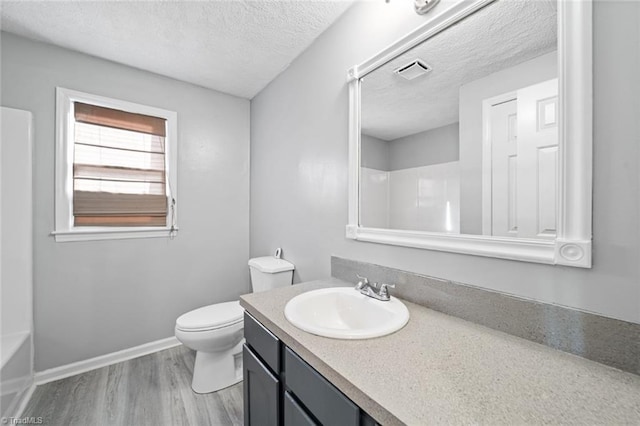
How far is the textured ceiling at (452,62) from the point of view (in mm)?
840

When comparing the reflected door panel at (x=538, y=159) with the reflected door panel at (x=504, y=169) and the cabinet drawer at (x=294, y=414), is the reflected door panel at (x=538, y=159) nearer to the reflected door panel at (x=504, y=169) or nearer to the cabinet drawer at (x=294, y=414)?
the reflected door panel at (x=504, y=169)

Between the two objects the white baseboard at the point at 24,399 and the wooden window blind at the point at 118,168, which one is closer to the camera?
the white baseboard at the point at 24,399

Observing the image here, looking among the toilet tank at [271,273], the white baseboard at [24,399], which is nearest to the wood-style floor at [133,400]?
the white baseboard at [24,399]

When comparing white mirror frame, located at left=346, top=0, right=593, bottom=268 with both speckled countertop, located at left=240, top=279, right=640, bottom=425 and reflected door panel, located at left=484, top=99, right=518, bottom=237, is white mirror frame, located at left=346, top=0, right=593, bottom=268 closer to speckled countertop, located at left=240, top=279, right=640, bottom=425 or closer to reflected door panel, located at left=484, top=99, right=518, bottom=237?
reflected door panel, located at left=484, top=99, right=518, bottom=237

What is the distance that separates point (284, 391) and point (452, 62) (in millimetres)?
1388

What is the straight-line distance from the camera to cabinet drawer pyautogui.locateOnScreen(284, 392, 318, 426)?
0.77 m

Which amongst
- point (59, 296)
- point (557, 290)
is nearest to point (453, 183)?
point (557, 290)

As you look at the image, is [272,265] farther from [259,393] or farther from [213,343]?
[259,393]

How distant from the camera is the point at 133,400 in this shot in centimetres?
165

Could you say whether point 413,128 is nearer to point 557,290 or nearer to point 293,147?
point 557,290

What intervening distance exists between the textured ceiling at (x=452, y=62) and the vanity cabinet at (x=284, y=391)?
3.44ft

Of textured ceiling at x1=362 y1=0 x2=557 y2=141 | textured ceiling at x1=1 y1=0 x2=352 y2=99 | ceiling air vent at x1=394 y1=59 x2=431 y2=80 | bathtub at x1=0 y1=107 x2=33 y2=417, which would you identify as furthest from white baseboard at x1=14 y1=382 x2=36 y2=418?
ceiling air vent at x1=394 y1=59 x2=431 y2=80

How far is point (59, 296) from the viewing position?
1.88m

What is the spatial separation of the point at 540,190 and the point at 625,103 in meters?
0.27
